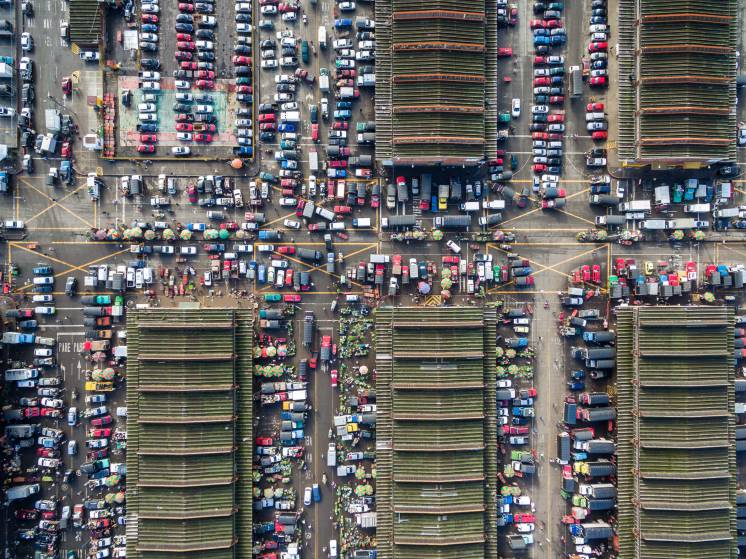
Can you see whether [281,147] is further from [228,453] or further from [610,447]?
[610,447]

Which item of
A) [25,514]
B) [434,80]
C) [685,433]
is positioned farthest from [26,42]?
[685,433]

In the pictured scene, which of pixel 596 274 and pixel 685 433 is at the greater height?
pixel 596 274

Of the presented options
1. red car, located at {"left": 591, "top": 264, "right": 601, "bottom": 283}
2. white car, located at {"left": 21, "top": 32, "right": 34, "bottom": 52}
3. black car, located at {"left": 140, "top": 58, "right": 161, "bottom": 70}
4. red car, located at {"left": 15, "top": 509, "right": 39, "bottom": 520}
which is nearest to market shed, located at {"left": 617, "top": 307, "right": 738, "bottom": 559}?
red car, located at {"left": 591, "top": 264, "right": 601, "bottom": 283}

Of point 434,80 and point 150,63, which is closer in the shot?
point 434,80

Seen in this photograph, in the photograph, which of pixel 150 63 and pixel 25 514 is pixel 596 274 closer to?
pixel 150 63

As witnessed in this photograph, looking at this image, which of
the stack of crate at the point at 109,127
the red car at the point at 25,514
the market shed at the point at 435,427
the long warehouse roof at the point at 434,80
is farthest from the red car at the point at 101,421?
the long warehouse roof at the point at 434,80

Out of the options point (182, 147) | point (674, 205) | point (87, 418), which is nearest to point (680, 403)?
point (674, 205)
